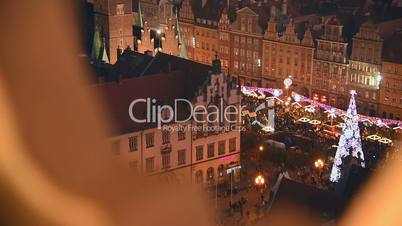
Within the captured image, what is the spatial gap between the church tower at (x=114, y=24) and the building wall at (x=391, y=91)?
19209 mm

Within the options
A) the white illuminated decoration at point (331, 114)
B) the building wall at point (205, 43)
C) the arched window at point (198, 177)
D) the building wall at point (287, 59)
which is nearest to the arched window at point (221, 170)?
the arched window at point (198, 177)

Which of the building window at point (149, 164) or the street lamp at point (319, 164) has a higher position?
the building window at point (149, 164)

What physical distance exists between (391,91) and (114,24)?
21.3 m

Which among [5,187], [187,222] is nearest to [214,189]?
[187,222]

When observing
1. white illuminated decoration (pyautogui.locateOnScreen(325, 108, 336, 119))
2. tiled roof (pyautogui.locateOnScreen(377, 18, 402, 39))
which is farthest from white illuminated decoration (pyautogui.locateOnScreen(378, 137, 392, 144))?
tiled roof (pyautogui.locateOnScreen(377, 18, 402, 39))

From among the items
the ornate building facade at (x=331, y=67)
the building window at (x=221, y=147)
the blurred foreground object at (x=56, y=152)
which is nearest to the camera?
the blurred foreground object at (x=56, y=152)

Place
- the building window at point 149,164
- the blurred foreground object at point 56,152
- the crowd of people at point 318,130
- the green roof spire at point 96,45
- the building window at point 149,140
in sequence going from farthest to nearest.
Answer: the green roof spire at point 96,45 → the crowd of people at point 318,130 → the building window at point 149,164 → the building window at point 149,140 → the blurred foreground object at point 56,152

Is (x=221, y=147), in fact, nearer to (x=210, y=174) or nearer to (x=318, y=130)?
(x=210, y=174)

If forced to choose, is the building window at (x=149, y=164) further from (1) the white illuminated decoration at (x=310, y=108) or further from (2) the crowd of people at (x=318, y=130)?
(1) the white illuminated decoration at (x=310, y=108)

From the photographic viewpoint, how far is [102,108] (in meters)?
39.2

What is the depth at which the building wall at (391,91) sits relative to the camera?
57562 mm

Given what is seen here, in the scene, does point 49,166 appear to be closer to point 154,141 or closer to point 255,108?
point 154,141

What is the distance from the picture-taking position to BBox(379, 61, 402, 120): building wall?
57562 millimetres

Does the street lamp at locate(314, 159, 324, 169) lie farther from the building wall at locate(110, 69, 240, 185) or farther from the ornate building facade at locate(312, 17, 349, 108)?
the ornate building facade at locate(312, 17, 349, 108)
